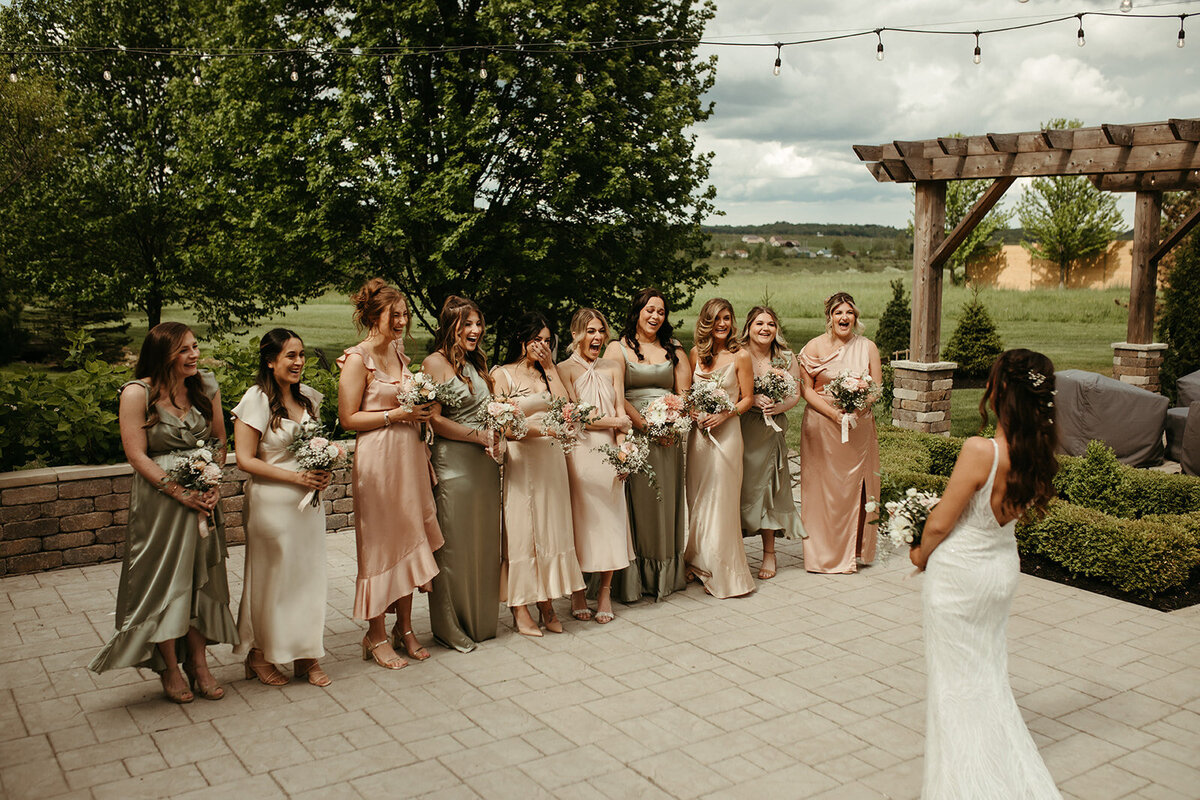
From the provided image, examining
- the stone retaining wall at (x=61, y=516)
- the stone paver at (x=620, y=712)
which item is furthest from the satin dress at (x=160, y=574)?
the stone retaining wall at (x=61, y=516)

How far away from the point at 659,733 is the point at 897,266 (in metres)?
46.3

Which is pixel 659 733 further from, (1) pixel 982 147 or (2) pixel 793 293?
(2) pixel 793 293

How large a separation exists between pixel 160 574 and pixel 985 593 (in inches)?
166

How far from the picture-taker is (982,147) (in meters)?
12.4

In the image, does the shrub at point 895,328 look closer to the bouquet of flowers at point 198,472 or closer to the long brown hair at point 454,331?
the long brown hair at point 454,331

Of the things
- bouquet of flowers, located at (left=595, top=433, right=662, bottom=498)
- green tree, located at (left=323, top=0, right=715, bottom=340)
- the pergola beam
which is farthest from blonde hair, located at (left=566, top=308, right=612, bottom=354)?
green tree, located at (left=323, top=0, right=715, bottom=340)

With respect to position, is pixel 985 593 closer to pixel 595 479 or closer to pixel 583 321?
pixel 595 479

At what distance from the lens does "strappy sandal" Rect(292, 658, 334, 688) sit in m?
5.66

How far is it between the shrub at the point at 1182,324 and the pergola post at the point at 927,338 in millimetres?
6571

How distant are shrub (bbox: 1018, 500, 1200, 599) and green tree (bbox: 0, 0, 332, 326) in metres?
13.3

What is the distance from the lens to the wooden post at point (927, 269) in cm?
1327

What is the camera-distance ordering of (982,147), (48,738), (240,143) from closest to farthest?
(48,738) < (982,147) < (240,143)

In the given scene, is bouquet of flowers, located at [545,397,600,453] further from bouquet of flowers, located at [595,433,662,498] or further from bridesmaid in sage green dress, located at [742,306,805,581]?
bridesmaid in sage green dress, located at [742,306,805,581]

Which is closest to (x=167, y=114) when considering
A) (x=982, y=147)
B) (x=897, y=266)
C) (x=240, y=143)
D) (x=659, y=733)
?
(x=240, y=143)
